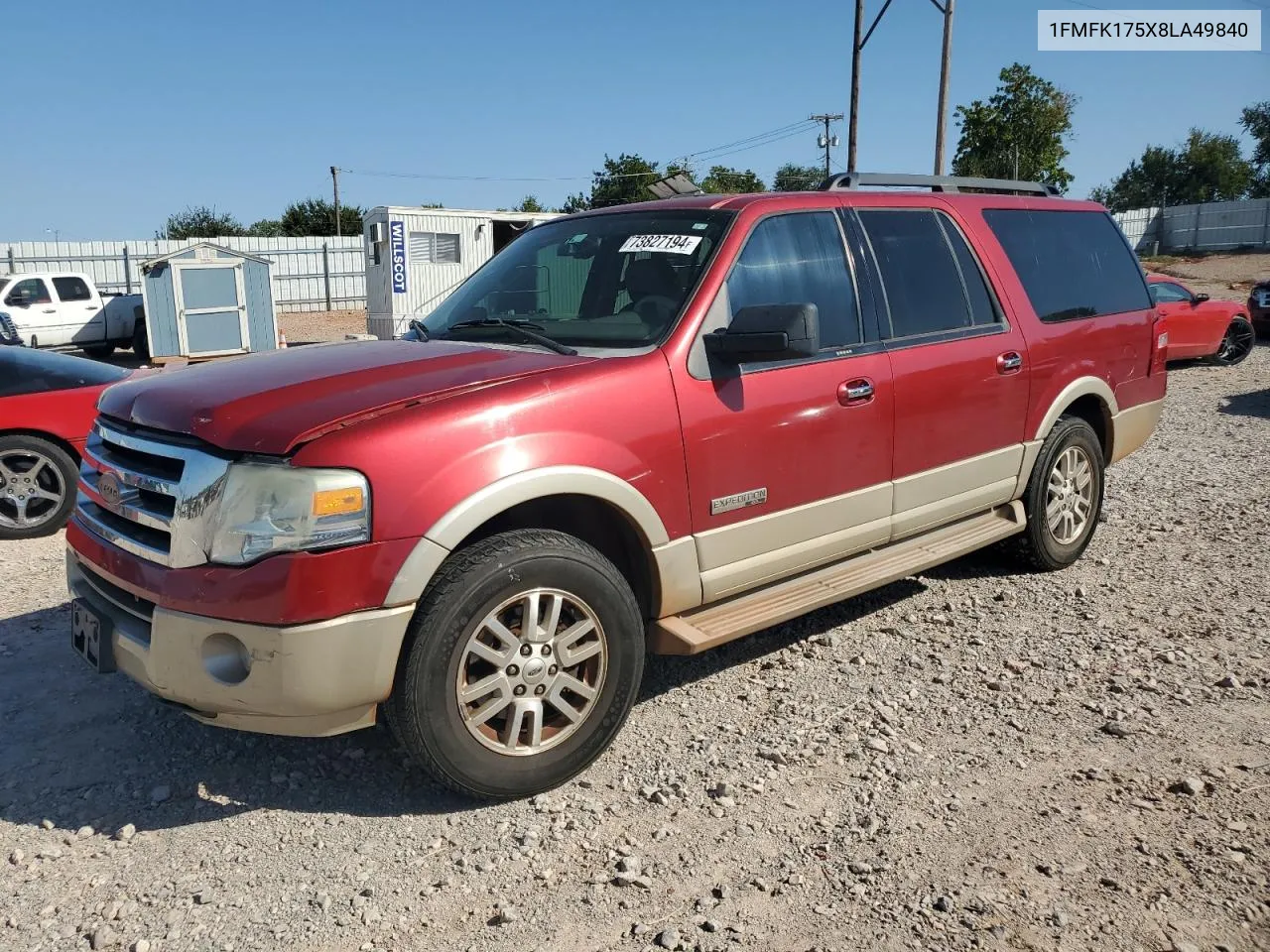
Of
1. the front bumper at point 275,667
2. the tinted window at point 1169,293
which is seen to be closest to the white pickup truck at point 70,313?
the tinted window at point 1169,293

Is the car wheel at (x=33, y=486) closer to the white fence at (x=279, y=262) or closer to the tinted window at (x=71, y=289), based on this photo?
the tinted window at (x=71, y=289)

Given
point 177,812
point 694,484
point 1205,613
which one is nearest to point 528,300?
point 694,484

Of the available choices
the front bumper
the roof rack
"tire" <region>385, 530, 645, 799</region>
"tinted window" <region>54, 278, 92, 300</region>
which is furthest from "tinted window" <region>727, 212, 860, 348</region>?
"tinted window" <region>54, 278, 92, 300</region>

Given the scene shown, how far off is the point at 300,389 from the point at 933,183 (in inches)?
138

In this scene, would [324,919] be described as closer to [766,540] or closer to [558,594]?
[558,594]

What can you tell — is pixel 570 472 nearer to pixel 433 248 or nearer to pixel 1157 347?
pixel 1157 347

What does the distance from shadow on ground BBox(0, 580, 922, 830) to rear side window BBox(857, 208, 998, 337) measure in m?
1.82

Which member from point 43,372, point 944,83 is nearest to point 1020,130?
point 944,83

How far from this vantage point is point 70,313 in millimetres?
19625

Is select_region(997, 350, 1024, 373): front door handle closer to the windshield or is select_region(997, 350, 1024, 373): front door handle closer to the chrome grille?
the windshield

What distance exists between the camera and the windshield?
379 centimetres

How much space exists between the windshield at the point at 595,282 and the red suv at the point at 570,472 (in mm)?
15

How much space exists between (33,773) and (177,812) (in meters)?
0.65

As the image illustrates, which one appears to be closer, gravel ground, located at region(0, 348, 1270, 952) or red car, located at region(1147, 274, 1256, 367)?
gravel ground, located at region(0, 348, 1270, 952)
